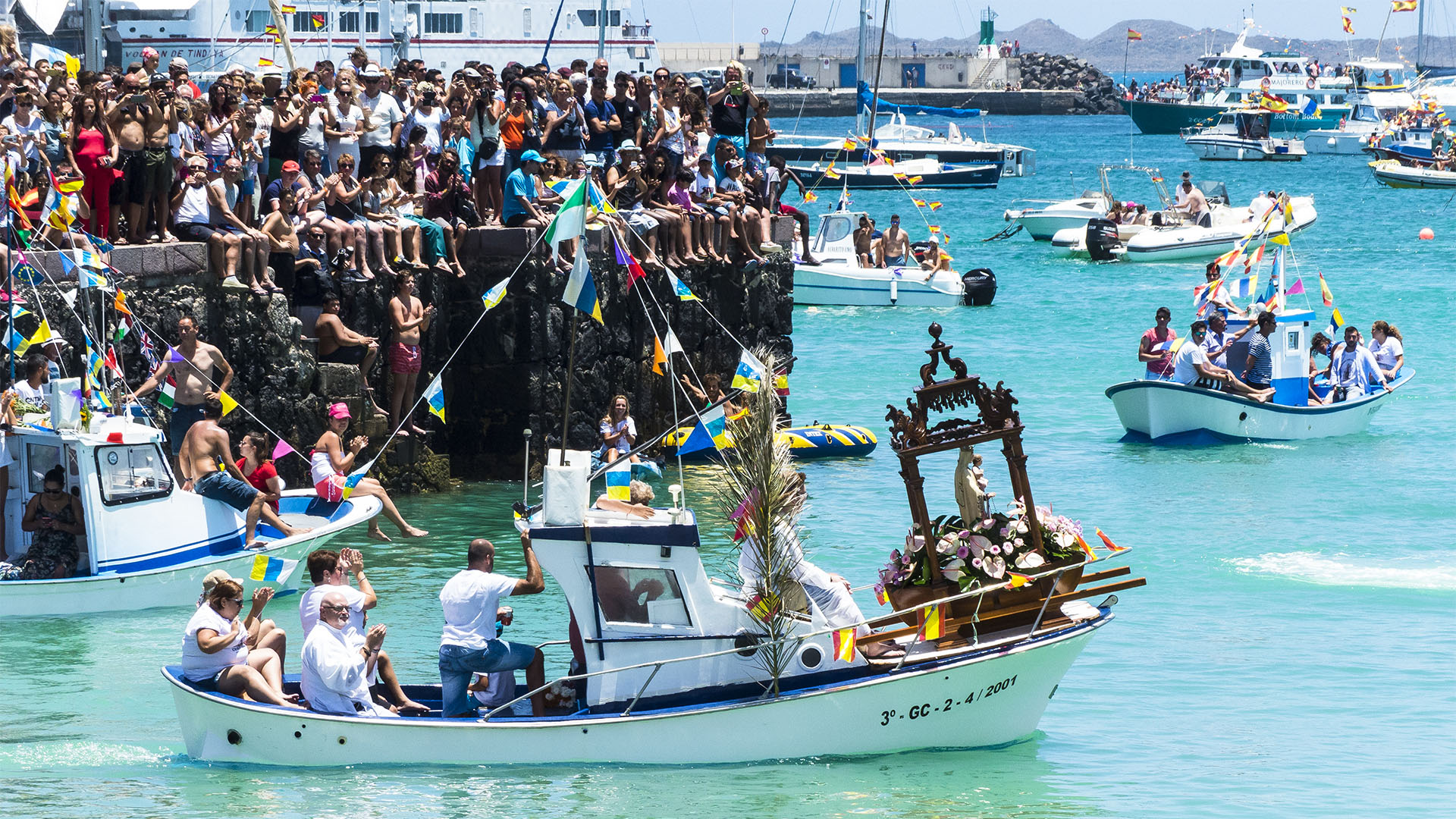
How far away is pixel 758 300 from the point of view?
26.0 m

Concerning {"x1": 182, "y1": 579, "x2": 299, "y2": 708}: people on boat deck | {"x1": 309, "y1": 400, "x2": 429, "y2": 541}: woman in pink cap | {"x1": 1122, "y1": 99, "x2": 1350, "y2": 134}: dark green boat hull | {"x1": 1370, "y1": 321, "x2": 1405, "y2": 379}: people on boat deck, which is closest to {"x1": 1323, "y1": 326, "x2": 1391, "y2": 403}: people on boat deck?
{"x1": 1370, "y1": 321, "x2": 1405, "y2": 379}: people on boat deck

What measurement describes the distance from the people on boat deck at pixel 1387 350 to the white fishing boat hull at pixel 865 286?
15847 millimetres

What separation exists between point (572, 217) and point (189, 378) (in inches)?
221

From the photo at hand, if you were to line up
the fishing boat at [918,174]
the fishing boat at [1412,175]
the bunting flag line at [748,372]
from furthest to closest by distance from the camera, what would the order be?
1. the fishing boat at [1412,175]
2. the fishing boat at [918,174]
3. the bunting flag line at [748,372]

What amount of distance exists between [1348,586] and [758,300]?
32.4ft

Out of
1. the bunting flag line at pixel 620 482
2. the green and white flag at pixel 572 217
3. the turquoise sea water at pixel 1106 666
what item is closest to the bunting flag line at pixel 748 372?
the bunting flag line at pixel 620 482

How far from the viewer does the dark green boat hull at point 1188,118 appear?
422 feet

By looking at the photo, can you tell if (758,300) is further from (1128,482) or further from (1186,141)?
(1186,141)

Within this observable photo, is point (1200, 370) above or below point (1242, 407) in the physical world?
above

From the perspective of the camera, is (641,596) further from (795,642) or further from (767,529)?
(795,642)

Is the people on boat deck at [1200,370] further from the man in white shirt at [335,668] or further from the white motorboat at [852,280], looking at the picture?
the white motorboat at [852,280]

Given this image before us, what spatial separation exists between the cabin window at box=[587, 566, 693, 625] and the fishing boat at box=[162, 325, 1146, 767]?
0.01m

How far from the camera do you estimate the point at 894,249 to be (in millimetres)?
43406

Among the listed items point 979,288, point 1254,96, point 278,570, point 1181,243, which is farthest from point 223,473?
→ point 1254,96
